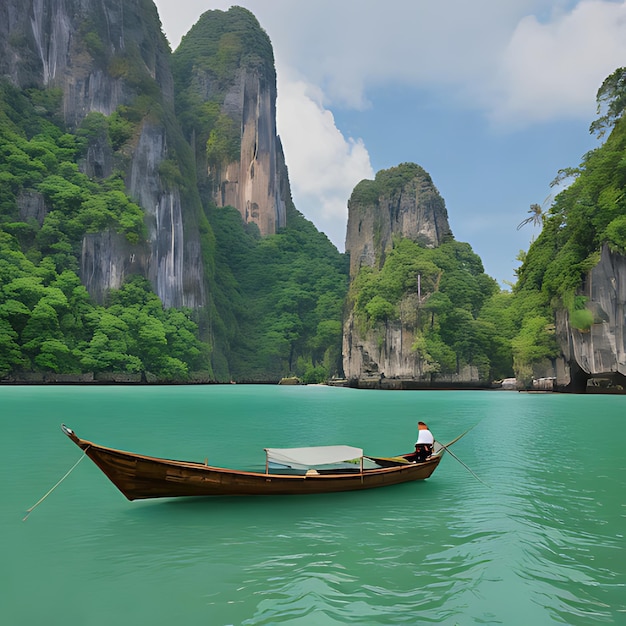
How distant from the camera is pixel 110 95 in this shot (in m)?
77.2

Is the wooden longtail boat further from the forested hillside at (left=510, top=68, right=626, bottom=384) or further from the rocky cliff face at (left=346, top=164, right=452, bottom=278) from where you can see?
the rocky cliff face at (left=346, top=164, right=452, bottom=278)

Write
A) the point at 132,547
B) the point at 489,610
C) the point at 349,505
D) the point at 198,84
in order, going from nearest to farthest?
the point at 489,610 < the point at 132,547 < the point at 349,505 < the point at 198,84

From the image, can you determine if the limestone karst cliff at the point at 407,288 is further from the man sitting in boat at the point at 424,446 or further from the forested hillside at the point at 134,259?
the man sitting in boat at the point at 424,446

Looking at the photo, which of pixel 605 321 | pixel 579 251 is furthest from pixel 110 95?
pixel 605 321

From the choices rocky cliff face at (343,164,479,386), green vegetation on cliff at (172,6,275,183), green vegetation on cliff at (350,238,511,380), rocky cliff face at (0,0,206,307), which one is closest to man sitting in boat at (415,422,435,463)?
green vegetation on cliff at (350,238,511,380)

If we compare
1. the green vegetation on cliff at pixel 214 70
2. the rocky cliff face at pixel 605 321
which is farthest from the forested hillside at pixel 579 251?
the green vegetation on cliff at pixel 214 70

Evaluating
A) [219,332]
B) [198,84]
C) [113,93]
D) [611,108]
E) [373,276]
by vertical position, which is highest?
[198,84]

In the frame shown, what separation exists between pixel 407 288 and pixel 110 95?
4770cm

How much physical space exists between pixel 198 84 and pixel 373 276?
219 ft

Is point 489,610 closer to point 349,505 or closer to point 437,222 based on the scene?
point 349,505

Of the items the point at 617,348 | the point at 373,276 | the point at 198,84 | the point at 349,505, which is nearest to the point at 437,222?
the point at 373,276

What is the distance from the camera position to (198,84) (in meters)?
119

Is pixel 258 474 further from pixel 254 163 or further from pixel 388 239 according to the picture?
pixel 254 163

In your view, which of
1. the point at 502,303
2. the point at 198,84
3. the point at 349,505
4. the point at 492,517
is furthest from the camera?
the point at 198,84
